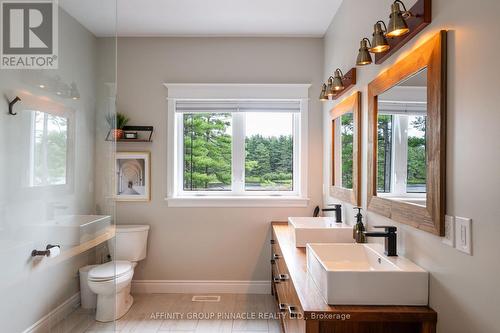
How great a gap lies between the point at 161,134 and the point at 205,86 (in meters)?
0.68

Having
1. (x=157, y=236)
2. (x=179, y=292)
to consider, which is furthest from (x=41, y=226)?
(x=179, y=292)

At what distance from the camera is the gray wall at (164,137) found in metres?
3.16

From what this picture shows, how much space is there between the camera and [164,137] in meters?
3.17

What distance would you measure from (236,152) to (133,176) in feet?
3.64

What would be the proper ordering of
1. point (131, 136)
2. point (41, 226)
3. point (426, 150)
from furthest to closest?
point (131, 136) < point (41, 226) < point (426, 150)

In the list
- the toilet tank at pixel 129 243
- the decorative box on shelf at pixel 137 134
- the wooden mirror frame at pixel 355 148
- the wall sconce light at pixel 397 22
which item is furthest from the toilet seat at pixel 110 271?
the wall sconce light at pixel 397 22

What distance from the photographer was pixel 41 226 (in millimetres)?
2051

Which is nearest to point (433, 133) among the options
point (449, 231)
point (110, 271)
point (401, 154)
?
point (401, 154)

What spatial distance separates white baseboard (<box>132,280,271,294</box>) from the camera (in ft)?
10.3

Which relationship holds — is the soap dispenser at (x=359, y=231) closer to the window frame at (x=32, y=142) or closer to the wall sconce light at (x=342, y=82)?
the wall sconce light at (x=342, y=82)

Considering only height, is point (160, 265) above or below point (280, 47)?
below

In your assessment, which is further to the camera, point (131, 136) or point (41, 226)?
point (131, 136)

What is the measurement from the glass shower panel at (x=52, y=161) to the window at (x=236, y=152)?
0.98 metres

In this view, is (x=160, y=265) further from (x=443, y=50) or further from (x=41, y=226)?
(x=443, y=50)
